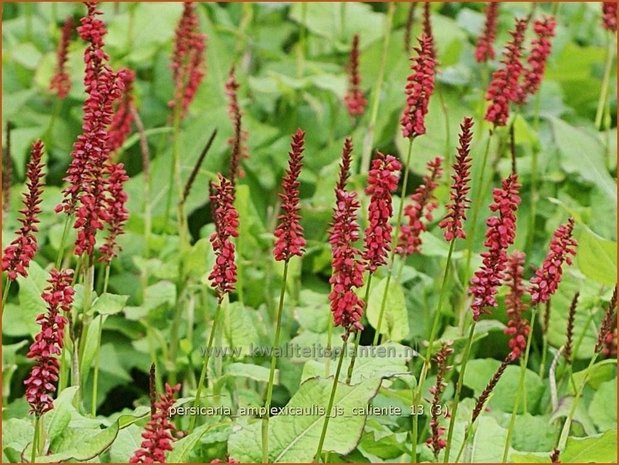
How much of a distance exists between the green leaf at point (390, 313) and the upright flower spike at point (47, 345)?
0.79m

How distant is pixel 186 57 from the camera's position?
2.79 m

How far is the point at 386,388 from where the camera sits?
2213 millimetres

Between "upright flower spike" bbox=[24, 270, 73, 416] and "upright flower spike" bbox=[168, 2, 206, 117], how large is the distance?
102cm

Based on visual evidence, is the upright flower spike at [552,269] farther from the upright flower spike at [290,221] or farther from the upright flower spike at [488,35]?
the upright flower spike at [488,35]

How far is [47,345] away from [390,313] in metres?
0.88

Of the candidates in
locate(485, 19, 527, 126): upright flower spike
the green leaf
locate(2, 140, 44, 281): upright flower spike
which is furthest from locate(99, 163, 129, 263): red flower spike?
locate(485, 19, 527, 126): upright flower spike

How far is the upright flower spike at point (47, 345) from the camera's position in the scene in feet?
5.70

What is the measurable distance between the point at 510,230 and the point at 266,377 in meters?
0.61

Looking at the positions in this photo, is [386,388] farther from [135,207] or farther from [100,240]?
[135,207]

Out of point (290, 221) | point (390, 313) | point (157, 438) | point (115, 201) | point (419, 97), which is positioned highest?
point (419, 97)

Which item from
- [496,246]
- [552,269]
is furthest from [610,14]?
[496,246]

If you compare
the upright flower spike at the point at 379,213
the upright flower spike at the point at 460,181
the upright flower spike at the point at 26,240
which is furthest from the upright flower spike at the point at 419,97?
the upright flower spike at the point at 26,240

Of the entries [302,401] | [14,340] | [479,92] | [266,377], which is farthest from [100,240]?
[479,92]

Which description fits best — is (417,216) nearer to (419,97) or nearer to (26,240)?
(419,97)
